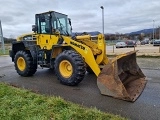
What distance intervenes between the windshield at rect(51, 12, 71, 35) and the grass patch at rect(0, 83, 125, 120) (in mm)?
3413

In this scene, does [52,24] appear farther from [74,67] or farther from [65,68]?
[74,67]

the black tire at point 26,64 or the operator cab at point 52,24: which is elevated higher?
the operator cab at point 52,24

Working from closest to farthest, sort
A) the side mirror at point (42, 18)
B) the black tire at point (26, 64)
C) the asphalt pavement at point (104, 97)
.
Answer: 1. the asphalt pavement at point (104, 97)
2. the side mirror at point (42, 18)
3. the black tire at point (26, 64)

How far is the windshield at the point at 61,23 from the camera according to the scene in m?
7.91

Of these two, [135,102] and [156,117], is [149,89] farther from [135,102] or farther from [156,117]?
[156,117]

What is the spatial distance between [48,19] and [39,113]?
457cm

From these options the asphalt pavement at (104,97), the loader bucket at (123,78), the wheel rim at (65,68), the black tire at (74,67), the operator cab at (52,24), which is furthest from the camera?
the operator cab at (52,24)

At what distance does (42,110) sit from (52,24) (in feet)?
13.9

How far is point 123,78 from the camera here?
6227 mm

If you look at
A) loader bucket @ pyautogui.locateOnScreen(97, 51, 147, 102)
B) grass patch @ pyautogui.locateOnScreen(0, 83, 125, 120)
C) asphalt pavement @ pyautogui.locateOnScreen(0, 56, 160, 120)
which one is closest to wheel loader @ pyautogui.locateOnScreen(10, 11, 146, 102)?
loader bucket @ pyautogui.locateOnScreen(97, 51, 147, 102)

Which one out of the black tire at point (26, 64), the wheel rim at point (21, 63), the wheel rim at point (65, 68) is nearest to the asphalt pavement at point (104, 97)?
the wheel rim at point (65, 68)

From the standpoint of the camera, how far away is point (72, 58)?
6.51 metres

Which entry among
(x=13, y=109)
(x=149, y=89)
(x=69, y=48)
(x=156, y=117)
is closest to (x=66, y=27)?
(x=69, y=48)

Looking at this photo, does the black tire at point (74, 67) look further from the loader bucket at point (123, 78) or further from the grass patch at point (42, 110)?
the grass patch at point (42, 110)
